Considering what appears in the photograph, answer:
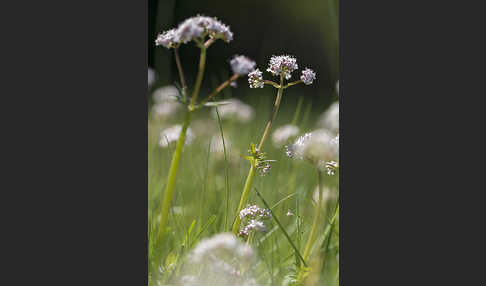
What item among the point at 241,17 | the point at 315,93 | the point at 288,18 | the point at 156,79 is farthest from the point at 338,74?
the point at 156,79

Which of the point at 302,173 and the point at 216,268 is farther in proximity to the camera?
the point at 302,173

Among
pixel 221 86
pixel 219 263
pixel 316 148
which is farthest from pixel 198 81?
pixel 219 263

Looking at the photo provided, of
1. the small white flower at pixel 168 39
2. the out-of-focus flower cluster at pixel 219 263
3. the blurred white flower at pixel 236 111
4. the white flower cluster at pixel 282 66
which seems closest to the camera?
the out-of-focus flower cluster at pixel 219 263

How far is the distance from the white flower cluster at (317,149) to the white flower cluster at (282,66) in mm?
318

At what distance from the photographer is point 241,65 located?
242 centimetres

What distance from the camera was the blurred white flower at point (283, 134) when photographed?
262cm

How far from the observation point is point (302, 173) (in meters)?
2.69

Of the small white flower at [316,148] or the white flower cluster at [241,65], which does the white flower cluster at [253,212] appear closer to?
the small white flower at [316,148]

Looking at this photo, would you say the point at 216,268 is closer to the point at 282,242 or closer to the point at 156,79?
the point at 282,242

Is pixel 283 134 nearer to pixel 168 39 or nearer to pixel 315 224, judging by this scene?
pixel 315 224

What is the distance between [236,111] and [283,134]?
0.36 meters

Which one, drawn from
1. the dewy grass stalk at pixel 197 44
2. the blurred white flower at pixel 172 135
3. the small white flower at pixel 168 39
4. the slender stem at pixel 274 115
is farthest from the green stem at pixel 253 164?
the small white flower at pixel 168 39

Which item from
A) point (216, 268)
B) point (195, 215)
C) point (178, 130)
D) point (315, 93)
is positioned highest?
point (315, 93)

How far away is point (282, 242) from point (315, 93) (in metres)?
0.77
